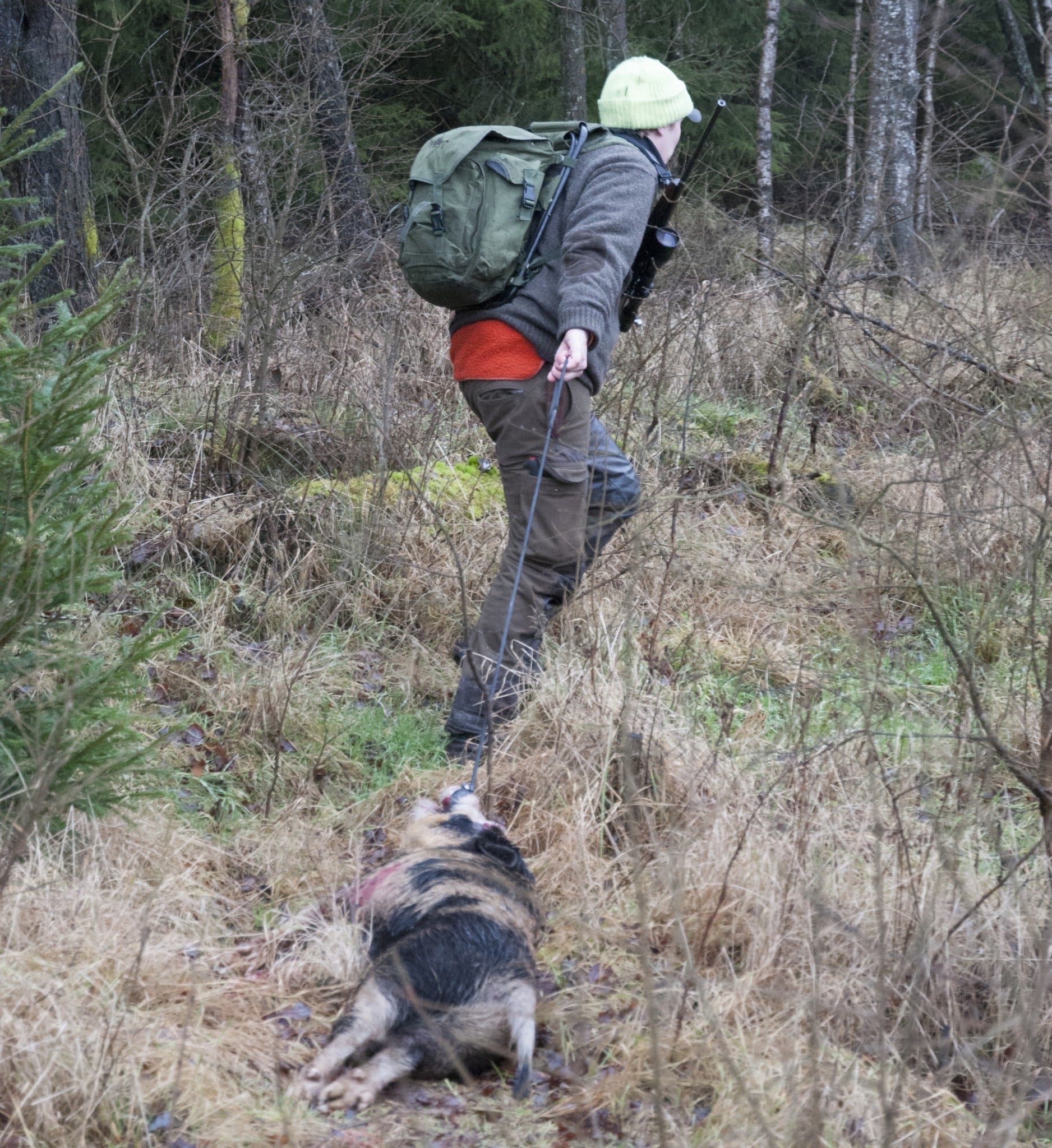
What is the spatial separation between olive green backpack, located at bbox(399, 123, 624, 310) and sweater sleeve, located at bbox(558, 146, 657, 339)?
108mm

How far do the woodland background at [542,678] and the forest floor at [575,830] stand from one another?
0.06 feet

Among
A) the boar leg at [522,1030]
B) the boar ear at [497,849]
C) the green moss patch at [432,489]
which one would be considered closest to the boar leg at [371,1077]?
the boar leg at [522,1030]

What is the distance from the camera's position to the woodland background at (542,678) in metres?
2.51

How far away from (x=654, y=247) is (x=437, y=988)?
8.67 feet

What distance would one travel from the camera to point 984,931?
2.91 meters

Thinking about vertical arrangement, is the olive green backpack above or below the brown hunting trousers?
above

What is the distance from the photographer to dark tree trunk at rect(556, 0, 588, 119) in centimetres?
1405

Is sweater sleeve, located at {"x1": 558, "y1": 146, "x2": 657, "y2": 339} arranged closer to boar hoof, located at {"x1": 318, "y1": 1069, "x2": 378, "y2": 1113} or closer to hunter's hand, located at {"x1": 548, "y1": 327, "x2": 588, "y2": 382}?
hunter's hand, located at {"x1": 548, "y1": 327, "x2": 588, "y2": 382}

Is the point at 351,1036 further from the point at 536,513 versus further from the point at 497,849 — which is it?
the point at 536,513

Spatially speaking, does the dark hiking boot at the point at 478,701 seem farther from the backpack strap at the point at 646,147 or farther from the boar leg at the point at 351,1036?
the backpack strap at the point at 646,147

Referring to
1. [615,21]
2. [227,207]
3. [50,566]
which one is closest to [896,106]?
[615,21]

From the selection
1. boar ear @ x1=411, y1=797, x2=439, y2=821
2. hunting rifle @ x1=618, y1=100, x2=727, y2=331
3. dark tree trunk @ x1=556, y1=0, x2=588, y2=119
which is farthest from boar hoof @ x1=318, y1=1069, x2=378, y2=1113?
dark tree trunk @ x1=556, y1=0, x2=588, y2=119

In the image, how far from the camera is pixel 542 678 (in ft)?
13.8

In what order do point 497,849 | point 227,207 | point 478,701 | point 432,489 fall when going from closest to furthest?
point 497,849 < point 478,701 < point 432,489 < point 227,207
